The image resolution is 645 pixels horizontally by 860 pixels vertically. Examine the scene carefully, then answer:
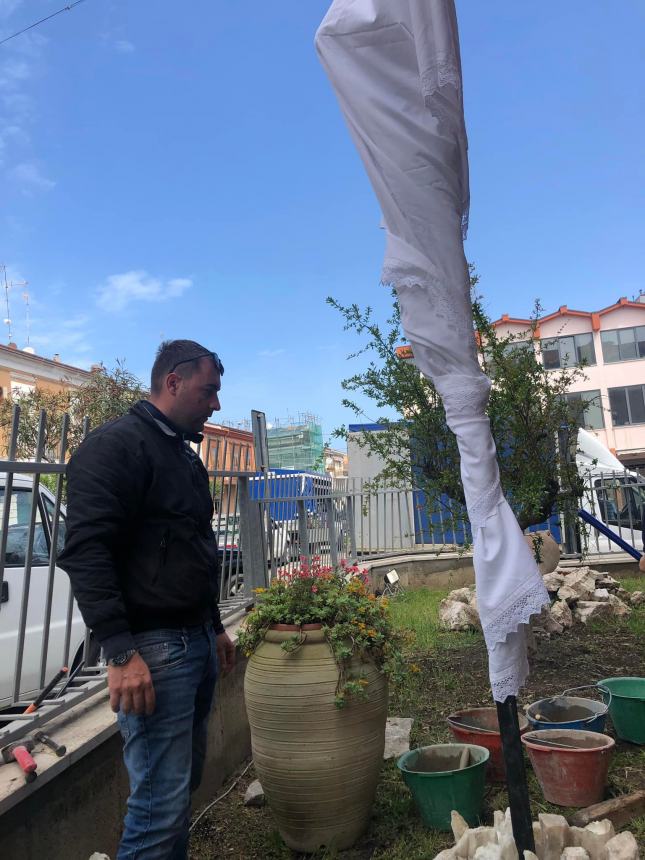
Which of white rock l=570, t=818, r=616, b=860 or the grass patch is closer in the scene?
white rock l=570, t=818, r=616, b=860

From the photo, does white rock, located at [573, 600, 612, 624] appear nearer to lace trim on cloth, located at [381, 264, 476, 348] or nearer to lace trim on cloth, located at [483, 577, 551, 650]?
lace trim on cloth, located at [483, 577, 551, 650]

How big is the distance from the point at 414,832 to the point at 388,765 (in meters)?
0.78

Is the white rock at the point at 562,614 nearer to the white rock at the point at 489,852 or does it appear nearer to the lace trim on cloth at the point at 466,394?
the white rock at the point at 489,852

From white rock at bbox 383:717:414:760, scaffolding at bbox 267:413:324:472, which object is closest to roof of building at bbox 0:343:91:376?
scaffolding at bbox 267:413:324:472

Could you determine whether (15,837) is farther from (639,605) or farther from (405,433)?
(639,605)

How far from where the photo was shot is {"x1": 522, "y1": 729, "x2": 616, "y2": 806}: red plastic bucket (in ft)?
10.5

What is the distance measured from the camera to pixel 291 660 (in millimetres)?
3201

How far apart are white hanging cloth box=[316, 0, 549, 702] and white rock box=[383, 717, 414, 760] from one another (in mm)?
2187

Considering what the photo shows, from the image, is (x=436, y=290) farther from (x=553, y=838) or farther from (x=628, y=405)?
(x=628, y=405)

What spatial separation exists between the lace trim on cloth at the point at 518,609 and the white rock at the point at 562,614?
17.2 ft

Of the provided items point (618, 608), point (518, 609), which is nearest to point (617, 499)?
point (618, 608)

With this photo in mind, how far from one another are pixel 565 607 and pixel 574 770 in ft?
12.9

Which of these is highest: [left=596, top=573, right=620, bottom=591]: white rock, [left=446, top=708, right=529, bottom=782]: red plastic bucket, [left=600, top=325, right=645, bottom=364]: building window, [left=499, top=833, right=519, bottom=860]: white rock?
[left=600, top=325, right=645, bottom=364]: building window

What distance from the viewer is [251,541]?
5398 millimetres
